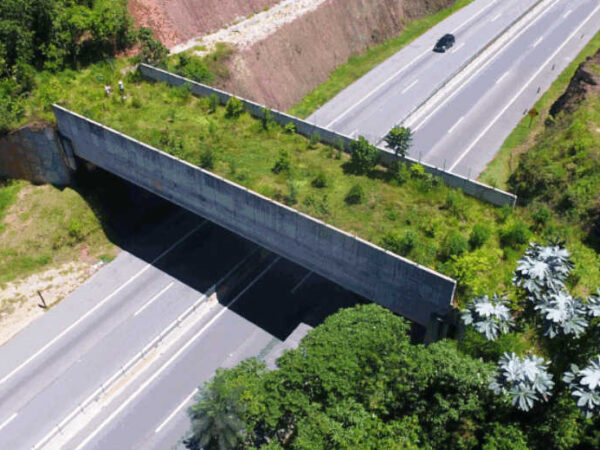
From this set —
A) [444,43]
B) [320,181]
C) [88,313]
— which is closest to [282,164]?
[320,181]

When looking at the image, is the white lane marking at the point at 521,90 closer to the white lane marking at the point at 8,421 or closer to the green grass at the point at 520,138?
the green grass at the point at 520,138

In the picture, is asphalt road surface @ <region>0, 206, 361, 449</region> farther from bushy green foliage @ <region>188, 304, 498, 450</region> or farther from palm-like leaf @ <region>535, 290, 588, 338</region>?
palm-like leaf @ <region>535, 290, 588, 338</region>

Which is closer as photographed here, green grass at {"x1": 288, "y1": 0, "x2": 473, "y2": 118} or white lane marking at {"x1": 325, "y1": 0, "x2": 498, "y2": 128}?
white lane marking at {"x1": 325, "y1": 0, "x2": 498, "y2": 128}

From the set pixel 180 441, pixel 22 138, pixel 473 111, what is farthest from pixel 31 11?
pixel 473 111

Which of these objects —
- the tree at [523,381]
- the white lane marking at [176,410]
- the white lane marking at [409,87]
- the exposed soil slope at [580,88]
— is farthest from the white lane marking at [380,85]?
the tree at [523,381]

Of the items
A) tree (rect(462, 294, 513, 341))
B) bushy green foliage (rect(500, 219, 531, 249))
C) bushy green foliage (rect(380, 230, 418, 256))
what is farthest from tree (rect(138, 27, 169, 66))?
tree (rect(462, 294, 513, 341))
